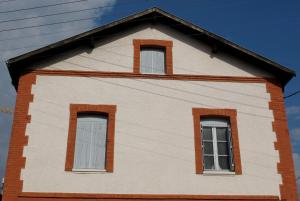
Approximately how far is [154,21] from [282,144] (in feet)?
19.2

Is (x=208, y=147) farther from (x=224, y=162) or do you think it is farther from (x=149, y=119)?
(x=149, y=119)

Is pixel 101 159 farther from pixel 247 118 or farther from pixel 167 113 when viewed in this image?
pixel 247 118

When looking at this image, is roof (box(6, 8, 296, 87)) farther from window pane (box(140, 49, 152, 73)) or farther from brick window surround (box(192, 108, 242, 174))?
brick window surround (box(192, 108, 242, 174))

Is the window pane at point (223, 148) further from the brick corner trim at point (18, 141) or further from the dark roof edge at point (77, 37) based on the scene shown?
the brick corner trim at point (18, 141)

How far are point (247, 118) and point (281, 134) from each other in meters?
1.13

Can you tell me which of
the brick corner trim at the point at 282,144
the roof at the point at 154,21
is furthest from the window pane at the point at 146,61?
the brick corner trim at the point at 282,144

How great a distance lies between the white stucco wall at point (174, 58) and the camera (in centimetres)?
1291

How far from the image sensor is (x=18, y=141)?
1152 cm

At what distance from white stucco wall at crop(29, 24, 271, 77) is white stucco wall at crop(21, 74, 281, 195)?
1.52 ft

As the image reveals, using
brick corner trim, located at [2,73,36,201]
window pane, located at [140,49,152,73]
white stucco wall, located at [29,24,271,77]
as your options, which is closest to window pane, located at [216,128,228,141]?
white stucco wall, located at [29,24,271,77]

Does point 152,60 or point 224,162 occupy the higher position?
point 152,60

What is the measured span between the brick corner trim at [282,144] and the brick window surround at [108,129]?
4.95 m

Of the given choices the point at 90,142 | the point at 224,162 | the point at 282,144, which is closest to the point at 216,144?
the point at 224,162

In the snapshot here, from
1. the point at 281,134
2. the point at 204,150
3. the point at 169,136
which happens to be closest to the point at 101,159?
the point at 169,136
